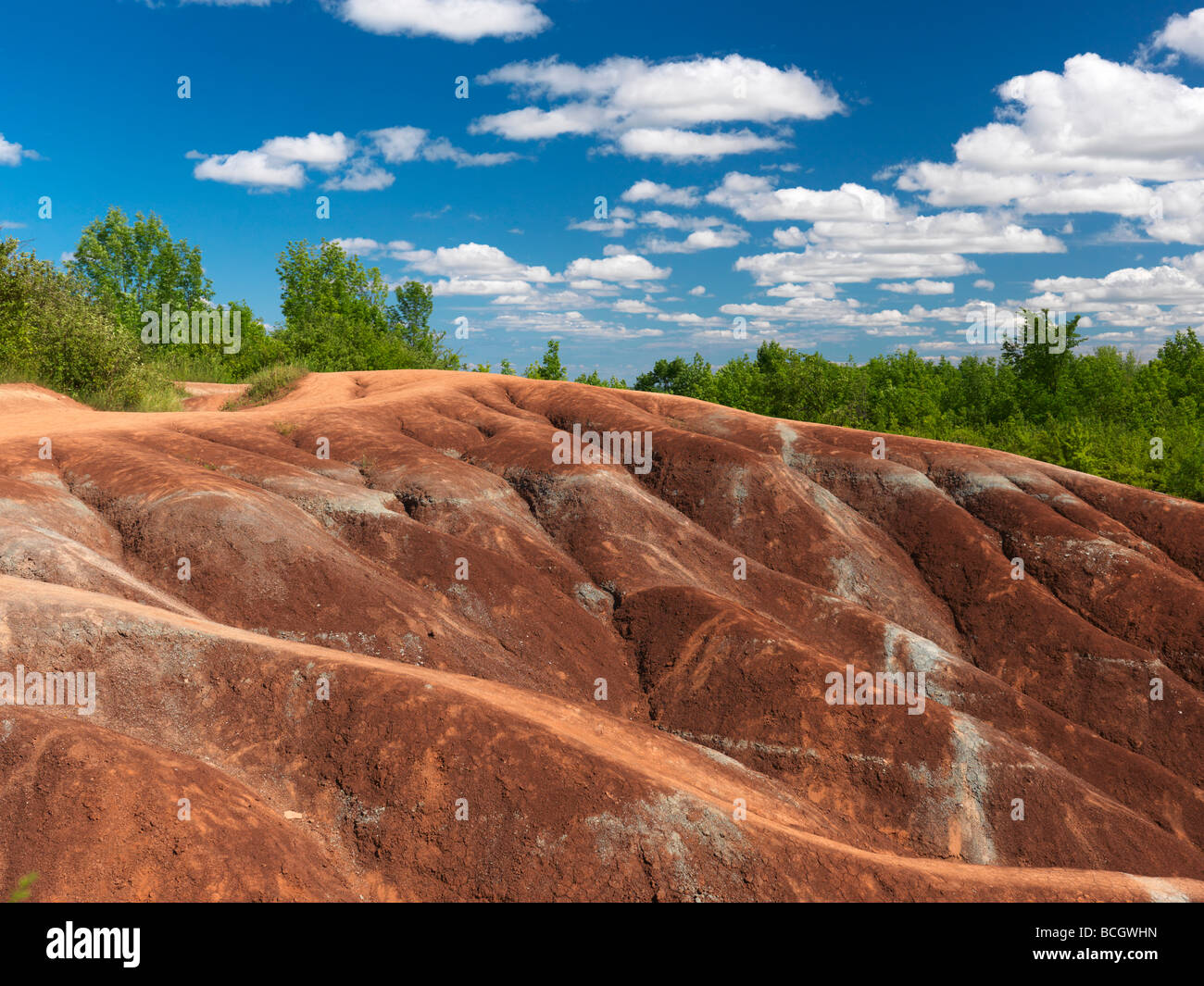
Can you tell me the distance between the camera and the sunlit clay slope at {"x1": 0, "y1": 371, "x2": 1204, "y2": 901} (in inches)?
441

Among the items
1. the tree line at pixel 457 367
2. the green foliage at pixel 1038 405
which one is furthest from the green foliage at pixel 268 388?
the green foliage at pixel 1038 405

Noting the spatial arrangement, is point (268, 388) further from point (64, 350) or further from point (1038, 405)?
point (1038, 405)

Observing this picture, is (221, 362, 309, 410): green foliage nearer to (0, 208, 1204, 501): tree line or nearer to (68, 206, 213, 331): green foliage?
(0, 208, 1204, 501): tree line

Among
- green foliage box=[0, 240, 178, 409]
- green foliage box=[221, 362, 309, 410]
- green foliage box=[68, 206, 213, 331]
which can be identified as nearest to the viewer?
green foliage box=[0, 240, 178, 409]

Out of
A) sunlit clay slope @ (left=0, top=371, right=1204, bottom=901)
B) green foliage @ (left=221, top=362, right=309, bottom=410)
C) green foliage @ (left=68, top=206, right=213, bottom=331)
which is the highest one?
green foliage @ (left=68, top=206, right=213, bottom=331)

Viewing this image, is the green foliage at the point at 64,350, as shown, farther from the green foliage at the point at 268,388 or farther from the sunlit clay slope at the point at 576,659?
the sunlit clay slope at the point at 576,659

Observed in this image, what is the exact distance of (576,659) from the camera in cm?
2261

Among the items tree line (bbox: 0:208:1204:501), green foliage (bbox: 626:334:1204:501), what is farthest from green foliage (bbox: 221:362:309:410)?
green foliage (bbox: 626:334:1204:501)

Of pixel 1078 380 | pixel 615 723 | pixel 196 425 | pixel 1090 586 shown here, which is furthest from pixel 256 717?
pixel 1078 380

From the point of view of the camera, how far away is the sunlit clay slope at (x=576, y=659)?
441 inches

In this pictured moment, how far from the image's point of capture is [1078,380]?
→ 74.1 m

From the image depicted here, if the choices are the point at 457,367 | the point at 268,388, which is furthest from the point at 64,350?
the point at 457,367

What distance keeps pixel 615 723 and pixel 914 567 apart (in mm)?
18321
